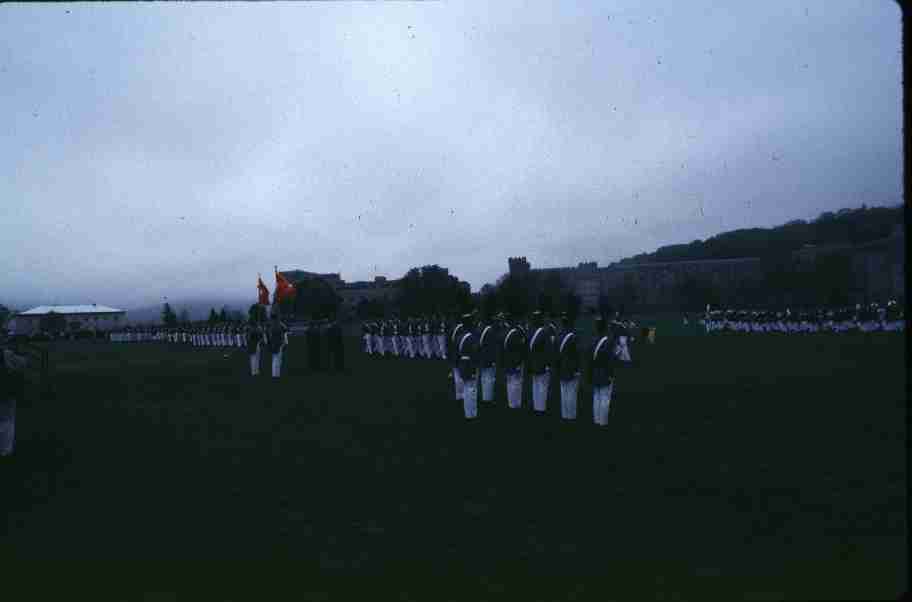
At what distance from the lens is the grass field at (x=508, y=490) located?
4934 mm

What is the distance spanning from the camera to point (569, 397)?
1152cm

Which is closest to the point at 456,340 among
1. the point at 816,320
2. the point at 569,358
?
the point at 569,358

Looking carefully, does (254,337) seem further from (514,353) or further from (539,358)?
(539,358)

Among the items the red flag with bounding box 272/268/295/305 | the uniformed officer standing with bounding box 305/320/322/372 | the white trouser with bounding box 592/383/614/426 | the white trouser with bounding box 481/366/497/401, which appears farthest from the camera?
the red flag with bounding box 272/268/295/305

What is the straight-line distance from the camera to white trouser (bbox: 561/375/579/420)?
37.5 ft

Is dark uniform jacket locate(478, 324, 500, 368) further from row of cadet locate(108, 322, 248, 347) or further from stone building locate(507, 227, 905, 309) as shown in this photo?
stone building locate(507, 227, 905, 309)

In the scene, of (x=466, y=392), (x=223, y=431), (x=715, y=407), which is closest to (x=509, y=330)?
(x=466, y=392)

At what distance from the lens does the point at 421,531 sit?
580 centimetres

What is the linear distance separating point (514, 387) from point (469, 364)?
1.73m

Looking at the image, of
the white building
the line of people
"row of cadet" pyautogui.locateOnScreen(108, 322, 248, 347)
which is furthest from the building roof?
the line of people

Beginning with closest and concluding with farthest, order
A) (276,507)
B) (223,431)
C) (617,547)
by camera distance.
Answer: (617,547) < (276,507) < (223,431)

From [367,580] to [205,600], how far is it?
3.69 ft

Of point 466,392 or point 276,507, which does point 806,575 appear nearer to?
point 276,507

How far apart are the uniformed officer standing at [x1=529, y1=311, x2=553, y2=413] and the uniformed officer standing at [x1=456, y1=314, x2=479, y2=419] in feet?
3.51
